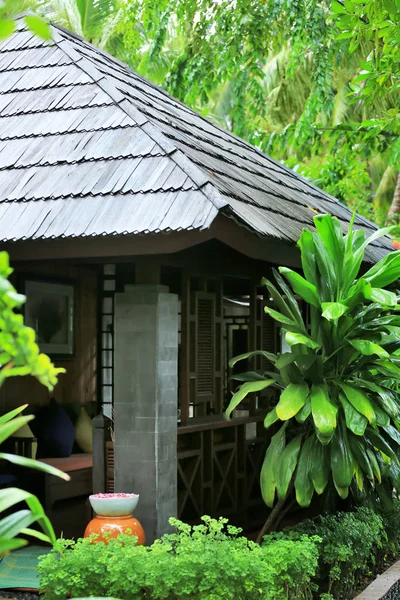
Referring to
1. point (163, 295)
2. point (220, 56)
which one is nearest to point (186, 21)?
point (220, 56)

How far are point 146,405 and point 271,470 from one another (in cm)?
104

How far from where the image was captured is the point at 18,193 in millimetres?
6344

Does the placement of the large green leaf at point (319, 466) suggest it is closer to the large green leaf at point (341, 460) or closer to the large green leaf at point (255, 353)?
the large green leaf at point (341, 460)

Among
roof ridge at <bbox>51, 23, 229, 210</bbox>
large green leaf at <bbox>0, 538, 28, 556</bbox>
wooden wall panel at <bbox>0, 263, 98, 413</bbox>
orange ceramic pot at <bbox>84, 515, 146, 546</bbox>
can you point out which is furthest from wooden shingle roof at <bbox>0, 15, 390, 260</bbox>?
large green leaf at <bbox>0, 538, 28, 556</bbox>

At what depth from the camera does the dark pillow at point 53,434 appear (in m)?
8.23

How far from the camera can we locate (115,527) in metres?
5.68

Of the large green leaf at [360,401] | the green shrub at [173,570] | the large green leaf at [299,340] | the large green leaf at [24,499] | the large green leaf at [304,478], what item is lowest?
the green shrub at [173,570]

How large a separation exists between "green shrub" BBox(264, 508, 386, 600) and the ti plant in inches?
13.3

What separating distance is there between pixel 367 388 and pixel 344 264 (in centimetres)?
91

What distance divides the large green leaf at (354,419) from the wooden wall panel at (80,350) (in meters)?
3.34

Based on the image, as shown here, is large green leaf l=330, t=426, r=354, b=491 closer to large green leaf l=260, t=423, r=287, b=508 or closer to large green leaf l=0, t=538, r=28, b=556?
large green leaf l=260, t=423, r=287, b=508

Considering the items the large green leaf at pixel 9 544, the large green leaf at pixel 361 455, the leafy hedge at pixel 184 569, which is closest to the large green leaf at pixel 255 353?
the large green leaf at pixel 361 455

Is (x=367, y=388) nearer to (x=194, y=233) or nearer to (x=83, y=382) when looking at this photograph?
(x=194, y=233)

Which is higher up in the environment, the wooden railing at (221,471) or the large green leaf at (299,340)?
the large green leaf at (299,340)
